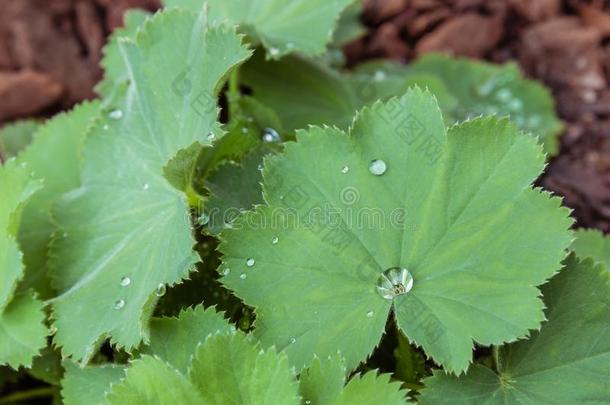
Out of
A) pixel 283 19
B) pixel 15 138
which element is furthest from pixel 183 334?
pixel 15 138

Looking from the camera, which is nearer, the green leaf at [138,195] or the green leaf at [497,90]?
the green leaf at [138,195]

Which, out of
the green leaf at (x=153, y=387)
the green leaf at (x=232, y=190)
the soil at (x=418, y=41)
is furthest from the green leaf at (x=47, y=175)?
the soil at (x=418, y=41)

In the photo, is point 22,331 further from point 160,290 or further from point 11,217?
point 160,290

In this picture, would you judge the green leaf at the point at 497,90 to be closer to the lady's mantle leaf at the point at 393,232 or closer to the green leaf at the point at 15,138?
the lady's mantle leaf at the point at 393,232

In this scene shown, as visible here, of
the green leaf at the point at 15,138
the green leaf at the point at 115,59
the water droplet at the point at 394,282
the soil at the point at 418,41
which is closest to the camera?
the water droplet at the point at 394,282

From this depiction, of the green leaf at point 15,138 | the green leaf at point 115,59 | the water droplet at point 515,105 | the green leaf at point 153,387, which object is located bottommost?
the water droplet at point 515,105

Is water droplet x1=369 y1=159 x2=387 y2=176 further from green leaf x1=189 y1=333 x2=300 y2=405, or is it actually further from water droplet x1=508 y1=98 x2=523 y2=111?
water droplet x1=508 y1=98 x2=523 y2=111

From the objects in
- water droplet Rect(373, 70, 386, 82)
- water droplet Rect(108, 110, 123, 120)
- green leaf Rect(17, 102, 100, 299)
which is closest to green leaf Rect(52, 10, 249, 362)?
water droplet Rect(108, 110, 123, 120)
